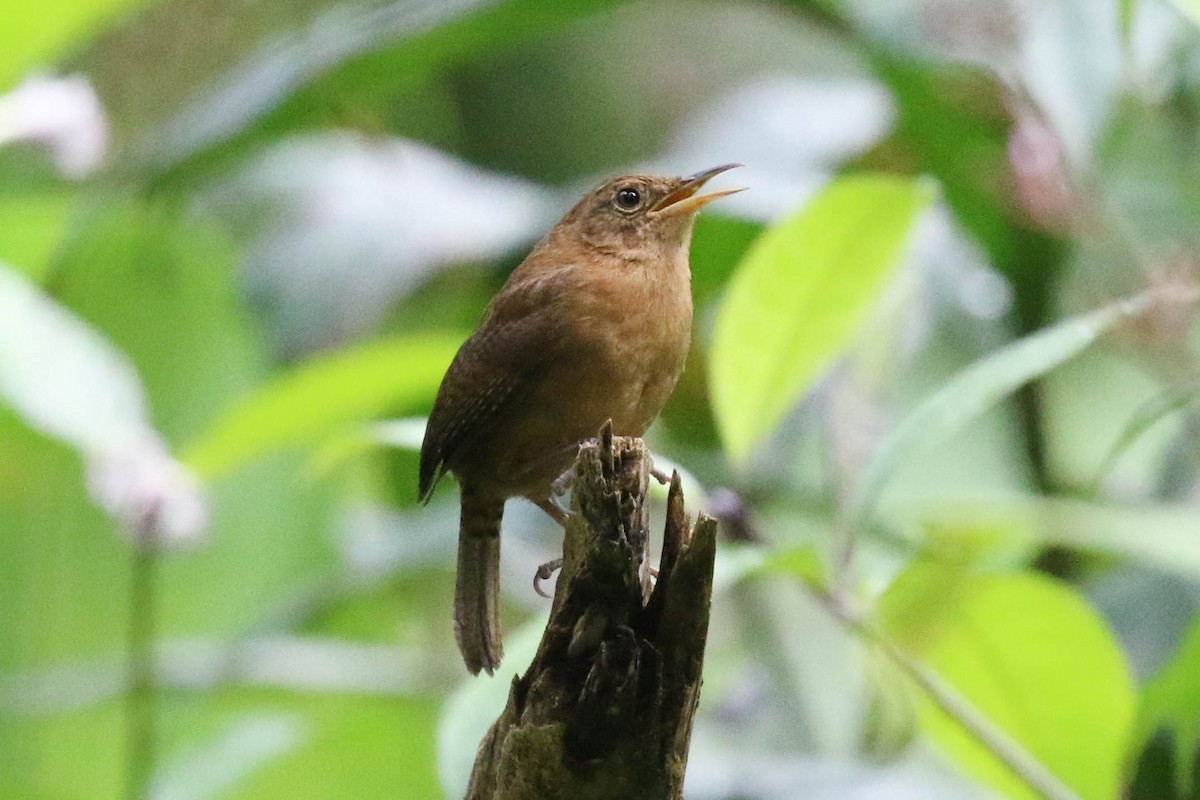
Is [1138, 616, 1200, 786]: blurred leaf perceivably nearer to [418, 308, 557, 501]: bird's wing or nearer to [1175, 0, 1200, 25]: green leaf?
[1175, 0, 1200, 25]: green leaf

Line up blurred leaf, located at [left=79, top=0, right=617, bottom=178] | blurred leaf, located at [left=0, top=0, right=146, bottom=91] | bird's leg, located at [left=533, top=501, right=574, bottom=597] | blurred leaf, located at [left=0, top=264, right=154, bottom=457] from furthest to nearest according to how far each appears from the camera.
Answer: blurred leaf, located at [left=79, top=0, right=617, bottom=178] → blurred leaf, located at [left=0, top=0, right=146, bottom=91] → bird's leg, located at [left=533, top=501, right=574, bottom=597] → blurred leaf, located at [left=0, top=264, right=154, bottom=457]

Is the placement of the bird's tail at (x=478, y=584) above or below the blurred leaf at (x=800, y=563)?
above

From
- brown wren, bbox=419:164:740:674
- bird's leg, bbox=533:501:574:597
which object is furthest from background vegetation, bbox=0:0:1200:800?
bird's leg, bbox=533:501:574:597

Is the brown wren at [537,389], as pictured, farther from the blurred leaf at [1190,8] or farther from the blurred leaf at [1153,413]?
the blurred leaf at [1190,8]

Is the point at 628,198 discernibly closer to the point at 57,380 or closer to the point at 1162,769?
the point at 57,380

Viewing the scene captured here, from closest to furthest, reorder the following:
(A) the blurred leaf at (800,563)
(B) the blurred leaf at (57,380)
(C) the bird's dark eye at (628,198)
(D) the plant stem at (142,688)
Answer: (A) the blurred leaf at (800,563) < (B) the blurred leaf at (57,380) < (C) the bird's dark eye at (628,198) < (D) the plant stem at (142,688)

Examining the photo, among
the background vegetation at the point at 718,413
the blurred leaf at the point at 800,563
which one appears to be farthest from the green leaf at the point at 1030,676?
the blurred leaf at the point at 800,563
